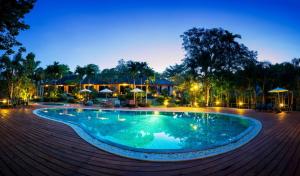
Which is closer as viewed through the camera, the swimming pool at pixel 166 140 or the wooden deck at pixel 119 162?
the wooden deck at pixel 119 162

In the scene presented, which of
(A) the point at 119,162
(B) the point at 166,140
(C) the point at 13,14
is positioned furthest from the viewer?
(B) the point at 166,140

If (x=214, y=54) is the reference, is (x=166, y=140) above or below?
below

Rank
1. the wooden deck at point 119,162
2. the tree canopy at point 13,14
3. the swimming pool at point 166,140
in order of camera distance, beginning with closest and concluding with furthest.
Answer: the wooden deck at point 119,162 → the swimming pool at point 166,140 → the tree canopy at point 13,14

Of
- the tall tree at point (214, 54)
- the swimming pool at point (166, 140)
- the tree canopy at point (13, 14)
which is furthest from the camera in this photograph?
the tall tree at point (214, 54)

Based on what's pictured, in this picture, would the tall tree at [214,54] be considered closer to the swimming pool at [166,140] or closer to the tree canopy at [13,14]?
the swimming pool at [166,140]

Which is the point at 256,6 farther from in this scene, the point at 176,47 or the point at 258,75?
the point at 176,47

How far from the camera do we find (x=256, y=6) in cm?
1603

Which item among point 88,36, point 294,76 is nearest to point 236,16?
point 294,76

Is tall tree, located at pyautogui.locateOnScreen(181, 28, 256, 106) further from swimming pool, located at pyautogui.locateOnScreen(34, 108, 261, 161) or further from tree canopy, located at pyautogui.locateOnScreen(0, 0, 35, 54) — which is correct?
tree canopy, located at pyautogui.locateOnScreen(0, 0, 35, 54)

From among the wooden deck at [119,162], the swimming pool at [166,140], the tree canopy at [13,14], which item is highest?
the tree canopy at [13,14]

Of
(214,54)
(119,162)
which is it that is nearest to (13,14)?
(119,162)

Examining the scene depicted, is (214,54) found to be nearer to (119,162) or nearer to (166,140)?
(166,140)

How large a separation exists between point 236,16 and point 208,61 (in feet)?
18.4

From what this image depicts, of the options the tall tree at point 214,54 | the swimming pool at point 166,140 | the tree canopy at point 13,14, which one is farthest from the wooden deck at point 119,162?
the tall tree at point 214,54
